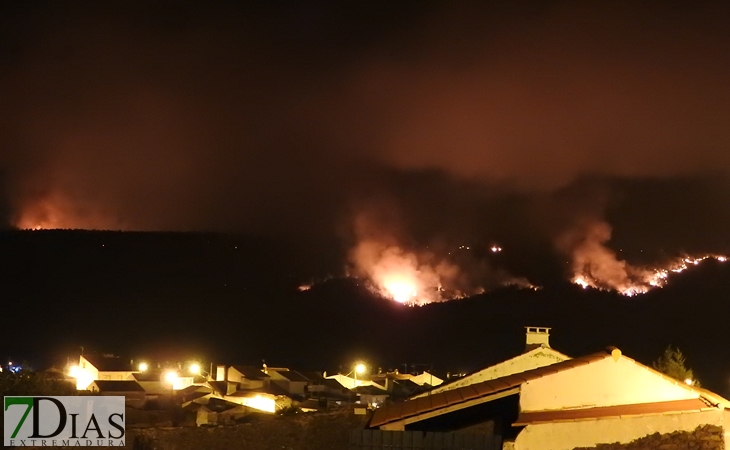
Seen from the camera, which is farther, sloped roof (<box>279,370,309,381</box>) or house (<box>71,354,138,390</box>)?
house (<box>71,354,138,390</box>)

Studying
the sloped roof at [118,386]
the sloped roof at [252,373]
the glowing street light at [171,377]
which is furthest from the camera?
the sloped roof at [252,373]

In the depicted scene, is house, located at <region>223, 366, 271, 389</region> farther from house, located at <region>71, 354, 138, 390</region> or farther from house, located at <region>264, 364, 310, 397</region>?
house, located at <region>71, 354, 138, 390</region>

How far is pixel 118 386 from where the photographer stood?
3150cm

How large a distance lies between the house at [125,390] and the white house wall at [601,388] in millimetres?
19685

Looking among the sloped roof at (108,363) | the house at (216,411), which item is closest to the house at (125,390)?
the house at (216,411)

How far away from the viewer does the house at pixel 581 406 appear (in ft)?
31.7

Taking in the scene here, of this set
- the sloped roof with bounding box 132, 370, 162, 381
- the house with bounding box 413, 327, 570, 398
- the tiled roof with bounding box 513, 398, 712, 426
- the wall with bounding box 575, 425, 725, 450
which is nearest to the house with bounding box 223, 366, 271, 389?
the sloped roof with bounding box 132, 370, 162, 381

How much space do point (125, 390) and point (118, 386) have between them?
1.12m

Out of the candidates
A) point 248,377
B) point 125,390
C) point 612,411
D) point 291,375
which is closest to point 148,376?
point 248,377

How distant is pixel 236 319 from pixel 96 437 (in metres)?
61.3

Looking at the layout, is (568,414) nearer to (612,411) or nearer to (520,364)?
(612,411)

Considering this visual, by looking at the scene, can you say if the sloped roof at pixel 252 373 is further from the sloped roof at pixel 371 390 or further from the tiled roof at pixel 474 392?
the tiled roof at pixel 474 392

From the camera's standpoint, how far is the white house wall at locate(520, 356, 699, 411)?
10.2 meters

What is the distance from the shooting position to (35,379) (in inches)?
989
